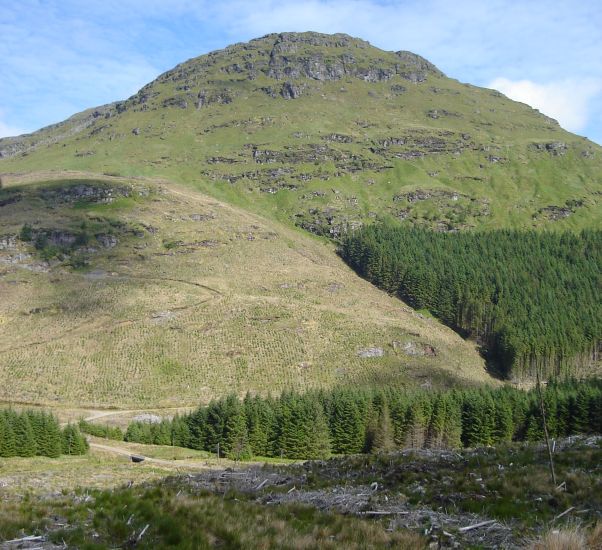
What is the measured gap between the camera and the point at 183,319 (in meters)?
126

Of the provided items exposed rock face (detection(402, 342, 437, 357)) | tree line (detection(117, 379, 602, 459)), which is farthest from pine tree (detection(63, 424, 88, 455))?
exposed rock face (detection(402, 342, 437, 357))

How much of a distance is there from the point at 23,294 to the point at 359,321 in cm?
Answer: 9394

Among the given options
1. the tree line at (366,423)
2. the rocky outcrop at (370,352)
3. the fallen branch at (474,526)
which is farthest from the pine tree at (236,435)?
the fallen branch at (474,526)

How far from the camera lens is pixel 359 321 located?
132000 mm

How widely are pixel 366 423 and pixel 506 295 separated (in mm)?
105866

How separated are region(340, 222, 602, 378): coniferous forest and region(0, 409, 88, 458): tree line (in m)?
109

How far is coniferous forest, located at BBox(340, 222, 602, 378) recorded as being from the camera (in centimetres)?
13269

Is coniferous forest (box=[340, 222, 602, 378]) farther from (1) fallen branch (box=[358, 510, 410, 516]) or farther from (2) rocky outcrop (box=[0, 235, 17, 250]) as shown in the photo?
(1) fallen branch (box=[358, 510, 410, 516])

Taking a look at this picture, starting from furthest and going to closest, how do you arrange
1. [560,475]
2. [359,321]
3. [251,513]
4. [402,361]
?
[359,321], [402,361], [560,475], [251,513]

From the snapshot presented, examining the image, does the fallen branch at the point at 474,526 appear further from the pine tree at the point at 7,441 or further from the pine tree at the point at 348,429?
the pine tree at the point at 348,429

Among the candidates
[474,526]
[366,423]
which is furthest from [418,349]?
[474,526]

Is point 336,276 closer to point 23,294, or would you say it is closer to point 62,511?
point 23,294

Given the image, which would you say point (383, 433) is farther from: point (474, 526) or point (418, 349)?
point (474, 526)

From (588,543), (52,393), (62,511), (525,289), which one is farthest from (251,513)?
(525,289)
